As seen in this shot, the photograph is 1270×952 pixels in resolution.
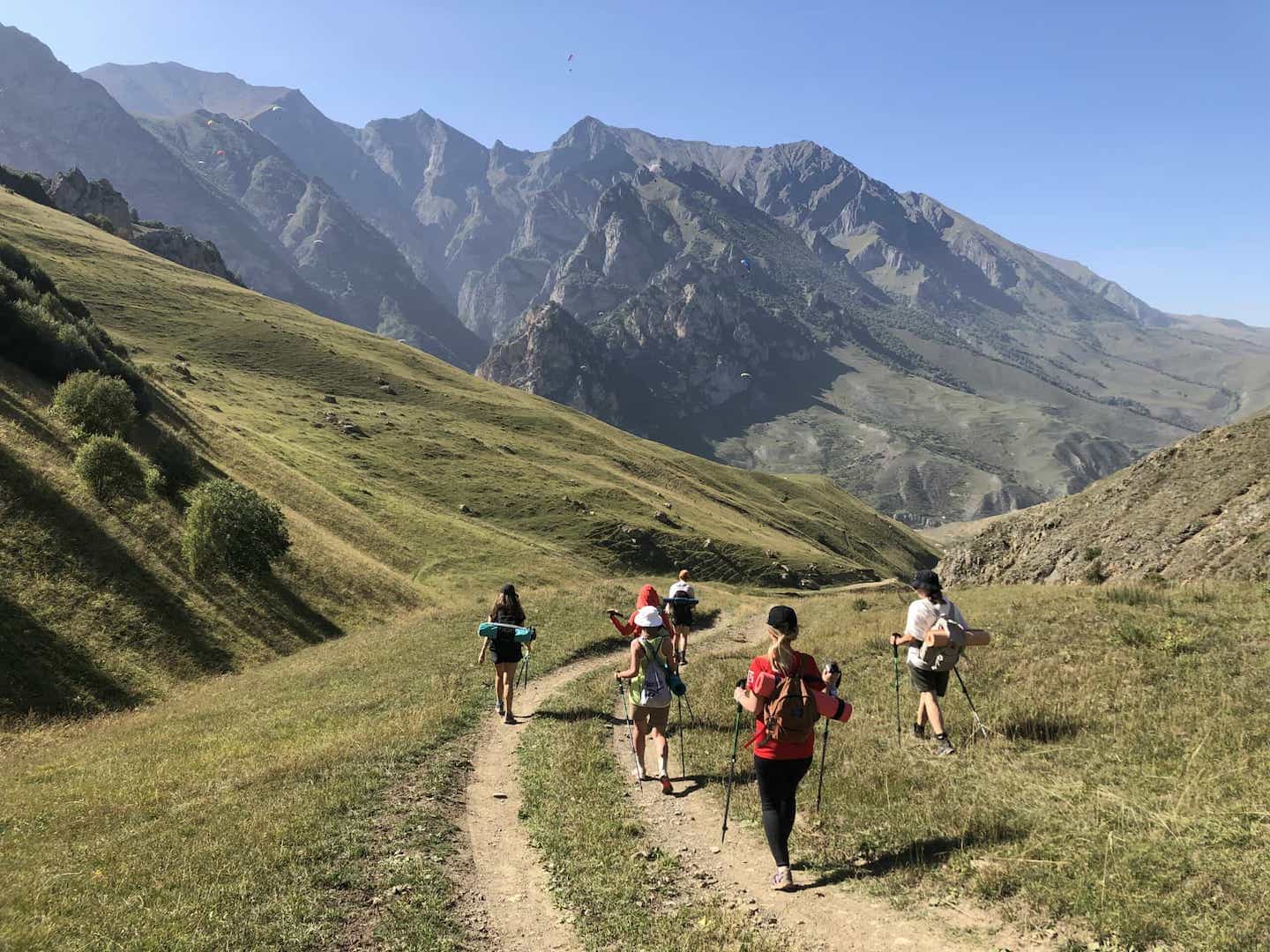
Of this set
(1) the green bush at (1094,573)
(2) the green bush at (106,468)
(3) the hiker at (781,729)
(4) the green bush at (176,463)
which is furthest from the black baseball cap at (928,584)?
(4) the green bush at (176,463)

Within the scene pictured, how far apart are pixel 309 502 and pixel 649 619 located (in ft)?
166

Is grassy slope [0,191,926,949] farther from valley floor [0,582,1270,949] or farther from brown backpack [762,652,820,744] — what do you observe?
brown backpack [762,652,820,744]

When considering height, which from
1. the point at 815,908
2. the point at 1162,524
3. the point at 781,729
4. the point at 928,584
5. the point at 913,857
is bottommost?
the point at 815,908

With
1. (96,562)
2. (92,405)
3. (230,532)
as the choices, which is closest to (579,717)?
(96,562)

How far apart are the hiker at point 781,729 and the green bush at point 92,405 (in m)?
43.5

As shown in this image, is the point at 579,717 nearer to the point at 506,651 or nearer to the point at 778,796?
the point at 506,651

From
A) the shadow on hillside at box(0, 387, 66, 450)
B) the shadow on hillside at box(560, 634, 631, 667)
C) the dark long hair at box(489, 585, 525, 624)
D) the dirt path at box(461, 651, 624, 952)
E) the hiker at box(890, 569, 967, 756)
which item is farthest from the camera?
the shadow on hillside at box(0, 387, 66, 450)

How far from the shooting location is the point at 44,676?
22219 mm

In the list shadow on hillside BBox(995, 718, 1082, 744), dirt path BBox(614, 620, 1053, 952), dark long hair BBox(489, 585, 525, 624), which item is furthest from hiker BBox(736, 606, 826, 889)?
dark long hair BBox(489, 585, 525, 624)

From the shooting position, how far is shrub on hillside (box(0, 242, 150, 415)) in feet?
147

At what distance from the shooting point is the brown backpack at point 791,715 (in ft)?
27.0

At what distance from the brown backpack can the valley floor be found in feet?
6.28

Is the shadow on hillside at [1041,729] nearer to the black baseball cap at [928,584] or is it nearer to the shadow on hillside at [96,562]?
the black baseball cap at [928,584]

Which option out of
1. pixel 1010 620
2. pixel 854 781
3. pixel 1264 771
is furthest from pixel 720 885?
pixel 1010 620
